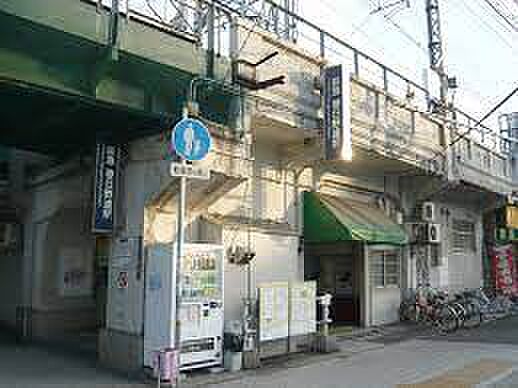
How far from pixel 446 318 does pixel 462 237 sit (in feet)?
26.4

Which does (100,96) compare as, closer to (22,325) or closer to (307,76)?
(307,76)

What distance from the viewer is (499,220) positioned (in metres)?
25.6

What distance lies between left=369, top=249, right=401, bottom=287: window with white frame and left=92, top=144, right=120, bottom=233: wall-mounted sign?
880 centimetres

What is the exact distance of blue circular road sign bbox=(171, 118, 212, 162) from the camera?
7551mm

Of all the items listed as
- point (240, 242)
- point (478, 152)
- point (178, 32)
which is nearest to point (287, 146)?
point (240, 242)

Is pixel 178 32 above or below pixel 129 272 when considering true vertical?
above

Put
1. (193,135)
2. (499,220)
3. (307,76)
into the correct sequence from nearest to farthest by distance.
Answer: (193,135) → (307,76) → (499,220)

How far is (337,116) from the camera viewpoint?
12.1 meters

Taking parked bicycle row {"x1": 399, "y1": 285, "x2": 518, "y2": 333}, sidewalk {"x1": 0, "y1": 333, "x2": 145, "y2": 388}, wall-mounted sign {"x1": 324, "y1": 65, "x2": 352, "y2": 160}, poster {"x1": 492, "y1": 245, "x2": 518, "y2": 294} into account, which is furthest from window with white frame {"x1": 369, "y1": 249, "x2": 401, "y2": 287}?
poster {"x1": 492, "y1": 245, "x2": 518, "y2": 294}

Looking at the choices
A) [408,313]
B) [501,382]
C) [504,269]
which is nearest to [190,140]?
[501,382]

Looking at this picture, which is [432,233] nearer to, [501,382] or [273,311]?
[273,311]

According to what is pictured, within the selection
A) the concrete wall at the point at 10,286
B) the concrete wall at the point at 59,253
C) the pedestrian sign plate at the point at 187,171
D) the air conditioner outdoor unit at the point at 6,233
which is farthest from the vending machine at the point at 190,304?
the air conditioner outdoor unit at the point at 6,233

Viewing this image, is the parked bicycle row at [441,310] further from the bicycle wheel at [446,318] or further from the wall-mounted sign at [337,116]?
the wall-mounted sign at [337,116]

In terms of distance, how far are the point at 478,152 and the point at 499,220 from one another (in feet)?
18.5
